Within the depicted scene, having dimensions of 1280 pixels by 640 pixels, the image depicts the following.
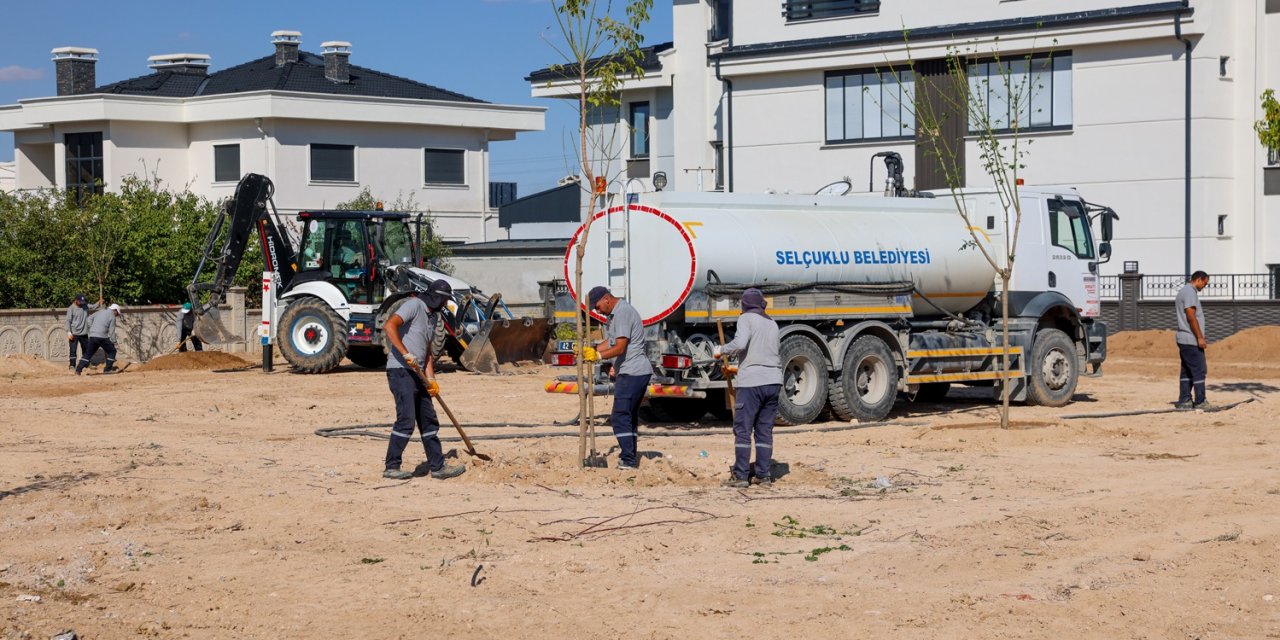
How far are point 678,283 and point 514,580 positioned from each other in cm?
816

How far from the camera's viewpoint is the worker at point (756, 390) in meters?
13.5

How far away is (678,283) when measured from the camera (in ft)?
57.6

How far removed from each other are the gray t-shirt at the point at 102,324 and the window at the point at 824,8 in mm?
20024

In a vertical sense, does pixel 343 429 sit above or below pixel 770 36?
below

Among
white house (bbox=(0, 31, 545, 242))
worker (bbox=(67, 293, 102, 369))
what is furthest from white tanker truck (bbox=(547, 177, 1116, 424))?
white house (bbox=(0, 31, 545, 242))

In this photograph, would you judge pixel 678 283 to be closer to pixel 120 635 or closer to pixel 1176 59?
pixel 120 635

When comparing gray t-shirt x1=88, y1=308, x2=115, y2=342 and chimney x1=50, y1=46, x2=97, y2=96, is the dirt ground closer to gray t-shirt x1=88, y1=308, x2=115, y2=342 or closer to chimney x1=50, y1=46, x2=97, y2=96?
gray t-shirt x1=88, y1=308, x2=115, y2=342

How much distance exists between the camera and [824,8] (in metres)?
40.2

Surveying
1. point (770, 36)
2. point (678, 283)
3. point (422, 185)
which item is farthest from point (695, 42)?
point (678, 283)

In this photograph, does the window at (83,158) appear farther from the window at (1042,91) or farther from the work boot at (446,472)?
the work boot at (446,472)

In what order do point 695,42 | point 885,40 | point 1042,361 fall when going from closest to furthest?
point 1042,361
point 885,40
point 695,42

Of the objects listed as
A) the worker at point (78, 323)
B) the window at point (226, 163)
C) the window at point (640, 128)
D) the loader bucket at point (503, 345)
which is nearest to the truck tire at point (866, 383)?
the loader bucket at point (503, 345)

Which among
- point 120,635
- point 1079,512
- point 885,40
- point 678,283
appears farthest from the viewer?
point 885,40

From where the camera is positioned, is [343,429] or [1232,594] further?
[343,429]
